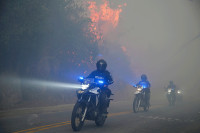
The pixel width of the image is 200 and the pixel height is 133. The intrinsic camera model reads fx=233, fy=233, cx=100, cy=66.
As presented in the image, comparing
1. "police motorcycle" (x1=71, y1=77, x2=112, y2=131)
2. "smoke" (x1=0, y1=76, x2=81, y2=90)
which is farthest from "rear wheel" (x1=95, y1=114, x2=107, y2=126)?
"smoke" (x1=0, y1=76, x2=81, y2=90)

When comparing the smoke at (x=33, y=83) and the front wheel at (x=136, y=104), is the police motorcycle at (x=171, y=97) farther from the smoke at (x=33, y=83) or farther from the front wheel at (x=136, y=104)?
the smoke at (x=33, y=83)

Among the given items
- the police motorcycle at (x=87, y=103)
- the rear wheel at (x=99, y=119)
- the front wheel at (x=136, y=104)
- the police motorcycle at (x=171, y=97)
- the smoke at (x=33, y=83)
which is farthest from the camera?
the police motorcycle at (x=171, y=97)

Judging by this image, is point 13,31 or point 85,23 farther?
point 85,23

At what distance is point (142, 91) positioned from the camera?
14.4m

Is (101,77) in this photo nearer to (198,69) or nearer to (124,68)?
(124,68)

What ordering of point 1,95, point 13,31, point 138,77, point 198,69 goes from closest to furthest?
point 13,31, point 1,95, point 138,77, point 198,69

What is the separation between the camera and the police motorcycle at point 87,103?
705 cm

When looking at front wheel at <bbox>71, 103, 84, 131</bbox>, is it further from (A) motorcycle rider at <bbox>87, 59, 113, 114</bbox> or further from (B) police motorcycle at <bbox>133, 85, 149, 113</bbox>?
(B) police motorcycle at <bbox>133, 85, 149, 113</bbox>

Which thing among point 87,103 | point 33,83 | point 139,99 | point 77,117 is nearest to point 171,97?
point 139,99

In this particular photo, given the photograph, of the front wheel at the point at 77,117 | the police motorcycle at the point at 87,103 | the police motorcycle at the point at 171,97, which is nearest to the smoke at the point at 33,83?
the police motorcycle at the point at 171,97

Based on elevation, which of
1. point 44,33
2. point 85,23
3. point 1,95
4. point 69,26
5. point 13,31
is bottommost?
point 1,95

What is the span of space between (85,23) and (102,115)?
577 inches

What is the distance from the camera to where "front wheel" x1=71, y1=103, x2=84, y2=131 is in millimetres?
6855

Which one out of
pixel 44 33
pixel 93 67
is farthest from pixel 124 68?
pixel 44 33
